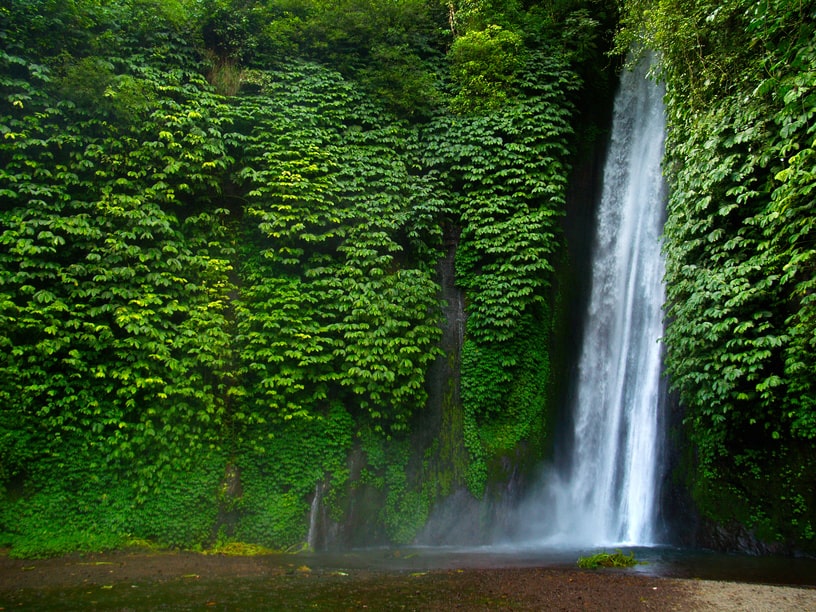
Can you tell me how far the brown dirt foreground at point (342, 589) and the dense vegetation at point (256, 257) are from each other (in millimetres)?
1069

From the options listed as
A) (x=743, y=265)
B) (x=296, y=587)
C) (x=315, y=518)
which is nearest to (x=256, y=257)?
(x=315, y=518)

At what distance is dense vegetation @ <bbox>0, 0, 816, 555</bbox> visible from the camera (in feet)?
27.6

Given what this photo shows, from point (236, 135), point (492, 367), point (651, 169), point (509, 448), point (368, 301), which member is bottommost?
point (509, 448)

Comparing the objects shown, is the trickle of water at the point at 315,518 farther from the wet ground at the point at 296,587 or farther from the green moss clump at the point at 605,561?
the green moss clump at the point at 605,561

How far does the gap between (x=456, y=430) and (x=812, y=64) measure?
796 centimetres

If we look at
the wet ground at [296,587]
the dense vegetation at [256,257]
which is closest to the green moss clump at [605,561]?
the wet ground at [296,587]

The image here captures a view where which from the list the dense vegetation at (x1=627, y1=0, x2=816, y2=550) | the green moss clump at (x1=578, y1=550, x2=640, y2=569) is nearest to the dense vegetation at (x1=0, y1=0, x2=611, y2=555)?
the dense vegetation at (x1=627, y1=0, x2=816, y2=550)

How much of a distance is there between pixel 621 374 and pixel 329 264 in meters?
6.38

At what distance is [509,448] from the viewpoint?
11078mm

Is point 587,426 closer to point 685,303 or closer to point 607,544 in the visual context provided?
point 607,544

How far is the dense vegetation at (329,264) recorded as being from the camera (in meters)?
8.41

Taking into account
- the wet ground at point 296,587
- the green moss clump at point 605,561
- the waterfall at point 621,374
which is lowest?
the wet ground at point 296,587

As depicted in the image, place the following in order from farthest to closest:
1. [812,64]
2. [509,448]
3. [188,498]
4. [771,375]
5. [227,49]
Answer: [227,49] < [509,448] < [188,498] < [771,375] < [812,64]

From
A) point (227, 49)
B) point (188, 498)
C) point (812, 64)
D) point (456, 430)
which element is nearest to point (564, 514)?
point (456, 430)
